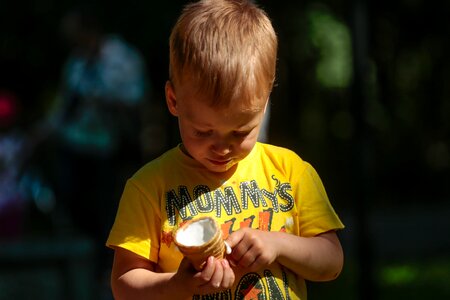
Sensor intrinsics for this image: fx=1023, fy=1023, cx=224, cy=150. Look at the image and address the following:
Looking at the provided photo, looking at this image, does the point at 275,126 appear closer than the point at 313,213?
No

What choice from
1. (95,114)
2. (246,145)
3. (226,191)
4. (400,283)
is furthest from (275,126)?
(246,145)

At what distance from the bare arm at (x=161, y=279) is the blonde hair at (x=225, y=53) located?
399 mm

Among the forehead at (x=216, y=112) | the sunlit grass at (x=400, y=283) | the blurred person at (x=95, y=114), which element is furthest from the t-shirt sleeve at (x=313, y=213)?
the blurred person at (x=95, y=114)

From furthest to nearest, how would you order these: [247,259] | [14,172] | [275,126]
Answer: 1. [275,126]
2. [14,172]
3. [247,259]

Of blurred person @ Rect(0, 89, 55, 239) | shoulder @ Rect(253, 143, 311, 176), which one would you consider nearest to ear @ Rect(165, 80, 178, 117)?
shoulder @ Rect(253, 143, 311, 176)

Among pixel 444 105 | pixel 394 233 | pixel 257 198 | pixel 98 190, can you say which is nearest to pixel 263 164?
pixel 257 198

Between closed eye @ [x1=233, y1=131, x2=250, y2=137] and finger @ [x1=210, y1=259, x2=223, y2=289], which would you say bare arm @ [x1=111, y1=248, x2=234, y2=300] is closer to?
finger @ [x1=210, y1=259, x2=223, y2=289]

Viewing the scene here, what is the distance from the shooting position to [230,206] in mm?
2615

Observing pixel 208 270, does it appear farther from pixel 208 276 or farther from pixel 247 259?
pixel 247 259

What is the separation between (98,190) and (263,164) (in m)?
4.67

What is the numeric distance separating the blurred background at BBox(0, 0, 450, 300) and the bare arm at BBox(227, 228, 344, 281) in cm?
278

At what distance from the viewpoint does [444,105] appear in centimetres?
1377

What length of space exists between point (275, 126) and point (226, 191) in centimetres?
1123

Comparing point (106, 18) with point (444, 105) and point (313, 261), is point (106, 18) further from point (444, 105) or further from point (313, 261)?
point (313, 261)
